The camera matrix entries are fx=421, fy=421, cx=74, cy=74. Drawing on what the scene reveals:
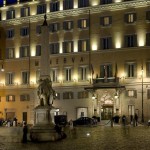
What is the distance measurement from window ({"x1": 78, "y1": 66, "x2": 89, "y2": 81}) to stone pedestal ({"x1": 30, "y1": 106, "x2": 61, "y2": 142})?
2951 cm

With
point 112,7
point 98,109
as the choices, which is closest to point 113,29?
point 112,7

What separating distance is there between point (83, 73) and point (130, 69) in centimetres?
736

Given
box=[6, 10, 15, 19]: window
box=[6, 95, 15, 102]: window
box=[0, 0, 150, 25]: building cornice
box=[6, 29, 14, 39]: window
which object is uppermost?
box=[6, 10, 15, 19]: window

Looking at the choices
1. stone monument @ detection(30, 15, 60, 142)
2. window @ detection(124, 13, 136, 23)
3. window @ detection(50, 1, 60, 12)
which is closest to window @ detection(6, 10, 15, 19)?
window @ detection(50, 1, 60, 12)

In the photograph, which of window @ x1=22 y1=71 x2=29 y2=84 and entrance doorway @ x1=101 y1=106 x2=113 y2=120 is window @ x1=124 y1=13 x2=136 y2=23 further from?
window @ x1=22 y1=71 x2=29 y2=84

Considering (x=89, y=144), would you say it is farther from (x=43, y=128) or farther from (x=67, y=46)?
(x=67, y=46)

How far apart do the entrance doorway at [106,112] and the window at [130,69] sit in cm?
575

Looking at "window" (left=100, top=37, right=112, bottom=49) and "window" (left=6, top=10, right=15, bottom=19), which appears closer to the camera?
"window" (left=100, top=37, right=112, bottom=49)

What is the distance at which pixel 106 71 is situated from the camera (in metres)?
60.8

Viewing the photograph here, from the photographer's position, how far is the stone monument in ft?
103

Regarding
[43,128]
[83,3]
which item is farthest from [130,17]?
[43,128]

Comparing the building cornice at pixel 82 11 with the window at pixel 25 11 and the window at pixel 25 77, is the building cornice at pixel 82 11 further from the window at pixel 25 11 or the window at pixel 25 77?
the window at pixel 25 77

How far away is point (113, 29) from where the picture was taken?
6122 cm

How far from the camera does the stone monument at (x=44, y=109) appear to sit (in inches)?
1238
